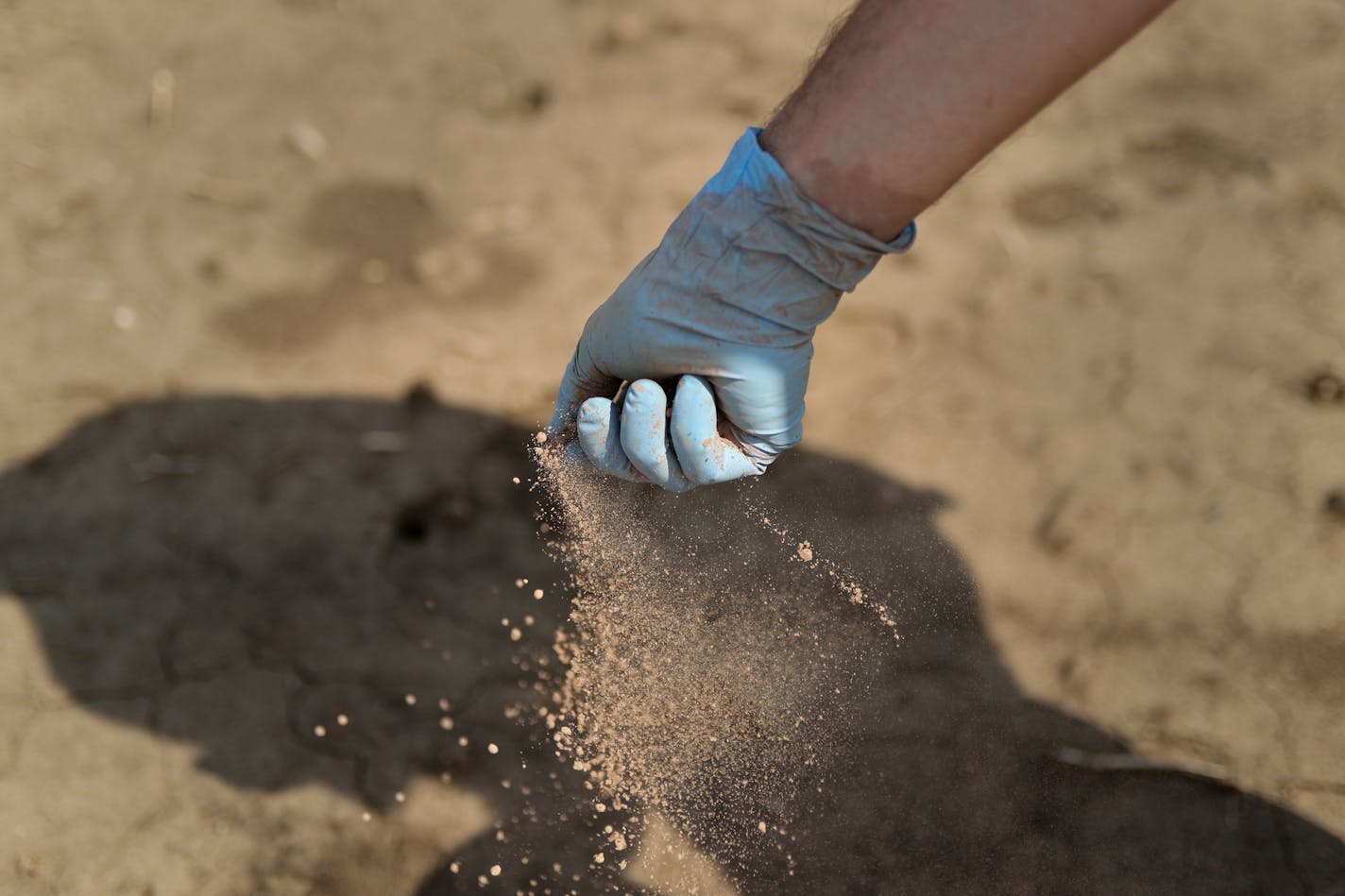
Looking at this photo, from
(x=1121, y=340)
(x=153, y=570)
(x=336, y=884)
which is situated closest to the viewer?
(x=336, y=884)

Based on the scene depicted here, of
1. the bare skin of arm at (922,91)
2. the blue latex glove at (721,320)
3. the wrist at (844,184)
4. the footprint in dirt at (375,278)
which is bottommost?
the footprint in dirt at (375,278)

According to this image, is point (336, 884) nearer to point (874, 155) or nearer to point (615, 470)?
point (615, 470)

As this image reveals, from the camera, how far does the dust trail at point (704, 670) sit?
1.95m

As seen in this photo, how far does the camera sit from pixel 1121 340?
254cm

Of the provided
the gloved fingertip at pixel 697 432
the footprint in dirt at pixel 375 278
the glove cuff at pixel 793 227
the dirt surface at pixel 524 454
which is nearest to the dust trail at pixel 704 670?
the dirt surface at pixel 524 454

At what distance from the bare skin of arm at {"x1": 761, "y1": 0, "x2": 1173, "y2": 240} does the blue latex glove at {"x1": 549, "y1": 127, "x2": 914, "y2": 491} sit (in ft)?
0.16

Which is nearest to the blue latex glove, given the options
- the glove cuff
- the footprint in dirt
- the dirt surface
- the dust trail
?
the glove cuff

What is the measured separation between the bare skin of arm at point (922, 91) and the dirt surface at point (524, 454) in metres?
0.90

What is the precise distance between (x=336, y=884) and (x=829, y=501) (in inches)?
53.4

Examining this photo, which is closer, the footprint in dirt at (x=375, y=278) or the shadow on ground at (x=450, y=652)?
the shadow on ground at (x=450, y=652)

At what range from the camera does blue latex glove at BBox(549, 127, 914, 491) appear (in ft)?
4.85

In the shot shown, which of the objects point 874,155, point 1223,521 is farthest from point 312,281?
point 1223,521

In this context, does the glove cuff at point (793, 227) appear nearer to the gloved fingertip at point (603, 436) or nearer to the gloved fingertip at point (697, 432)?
the gloved fingertip at point (697, 432)

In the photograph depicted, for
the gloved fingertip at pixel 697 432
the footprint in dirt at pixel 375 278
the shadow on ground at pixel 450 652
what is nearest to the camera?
the gloved fingertip at pixel 697 432
